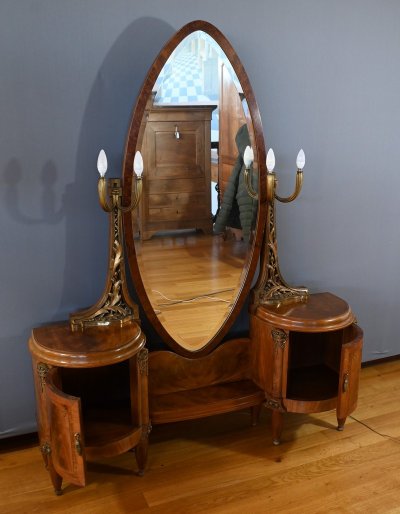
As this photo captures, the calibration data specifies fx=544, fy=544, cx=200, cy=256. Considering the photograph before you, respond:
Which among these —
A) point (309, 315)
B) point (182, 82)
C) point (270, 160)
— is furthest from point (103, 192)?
point (309, 315)

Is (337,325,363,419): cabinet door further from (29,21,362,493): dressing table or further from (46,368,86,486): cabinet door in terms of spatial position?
(46,368,86,486): cabinet door

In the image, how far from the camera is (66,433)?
149 cm

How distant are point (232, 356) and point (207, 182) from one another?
631 mm

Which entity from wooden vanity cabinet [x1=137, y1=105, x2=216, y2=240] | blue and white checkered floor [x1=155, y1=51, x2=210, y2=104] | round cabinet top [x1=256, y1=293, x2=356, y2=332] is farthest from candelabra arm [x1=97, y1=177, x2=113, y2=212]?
round cabinet top [x1=256, y1=293, x2=356, y2=332]

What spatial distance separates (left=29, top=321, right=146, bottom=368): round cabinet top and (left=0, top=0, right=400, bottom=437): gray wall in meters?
0.18

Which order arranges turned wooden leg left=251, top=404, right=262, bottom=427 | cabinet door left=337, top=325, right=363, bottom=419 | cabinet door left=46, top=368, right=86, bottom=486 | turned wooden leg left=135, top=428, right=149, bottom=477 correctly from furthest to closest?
turned wooden leg left=251, top=404, right=262, bottom=427 → cabinet door left=337, top=325, right=363, bottom=419 → turned wooden leg left=135, top=428, right=149, bottom=477 → cabinet door left=46, top=368, right=86, bottom=486

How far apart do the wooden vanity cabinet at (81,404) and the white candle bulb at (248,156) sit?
64 cm

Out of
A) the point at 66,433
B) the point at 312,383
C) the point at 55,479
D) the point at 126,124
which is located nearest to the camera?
the point at 66,433

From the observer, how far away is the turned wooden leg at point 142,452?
5.56ft

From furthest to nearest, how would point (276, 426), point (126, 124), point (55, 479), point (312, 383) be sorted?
point (312, 383)
point (276, 426)
point (126, 124)
point (55, 479)

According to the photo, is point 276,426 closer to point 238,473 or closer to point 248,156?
point 238,473

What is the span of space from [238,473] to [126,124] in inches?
46.6

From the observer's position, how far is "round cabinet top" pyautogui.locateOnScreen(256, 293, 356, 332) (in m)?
1.77

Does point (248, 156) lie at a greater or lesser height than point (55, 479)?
greater
